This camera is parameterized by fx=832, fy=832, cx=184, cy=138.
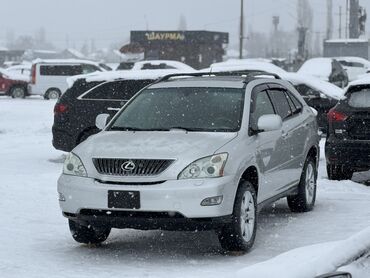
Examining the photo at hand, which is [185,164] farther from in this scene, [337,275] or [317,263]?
[337,275]

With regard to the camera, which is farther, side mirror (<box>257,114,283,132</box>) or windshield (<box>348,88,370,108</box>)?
windshield (<box>348,88,370,108</box>)

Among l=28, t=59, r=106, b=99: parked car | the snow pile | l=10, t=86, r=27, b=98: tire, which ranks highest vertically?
the snow pile

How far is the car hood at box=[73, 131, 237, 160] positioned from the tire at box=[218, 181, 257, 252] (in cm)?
51

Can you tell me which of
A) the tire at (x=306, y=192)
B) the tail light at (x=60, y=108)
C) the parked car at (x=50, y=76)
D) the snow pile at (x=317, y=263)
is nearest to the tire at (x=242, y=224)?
the tire at (x=306, y=192)

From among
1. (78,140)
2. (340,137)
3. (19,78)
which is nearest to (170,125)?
Answer: (340,137)

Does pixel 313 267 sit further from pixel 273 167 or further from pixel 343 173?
pixel 343 173

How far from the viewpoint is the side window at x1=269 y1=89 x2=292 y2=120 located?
9250mm

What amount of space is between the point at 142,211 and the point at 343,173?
19.8ft

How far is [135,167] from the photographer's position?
7.27m

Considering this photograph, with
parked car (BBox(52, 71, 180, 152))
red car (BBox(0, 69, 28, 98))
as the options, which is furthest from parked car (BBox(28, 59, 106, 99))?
parked car (BBox(52, 71, 180, 152))

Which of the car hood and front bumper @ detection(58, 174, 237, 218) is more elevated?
A: the car hood

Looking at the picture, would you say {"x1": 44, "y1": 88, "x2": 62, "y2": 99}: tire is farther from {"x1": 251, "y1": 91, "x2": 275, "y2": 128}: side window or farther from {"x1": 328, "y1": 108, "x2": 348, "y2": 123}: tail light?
{"x1": 251, "y1": 91, "x2": 275, "y2": 128}: side window

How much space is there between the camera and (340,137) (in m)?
11.9

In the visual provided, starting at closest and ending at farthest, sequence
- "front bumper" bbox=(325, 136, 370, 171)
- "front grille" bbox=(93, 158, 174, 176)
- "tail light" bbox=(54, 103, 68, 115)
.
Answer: "front grille" bbox=(93, 158, 174, 176) < "front bumper" bbox=(325, 136, 370, 171) < "tail light" bbox=(54, 103, 68, 115)
